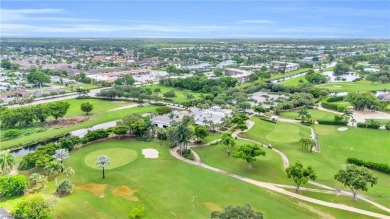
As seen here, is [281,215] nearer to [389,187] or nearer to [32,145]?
[389,187]

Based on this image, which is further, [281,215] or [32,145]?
[32,145]

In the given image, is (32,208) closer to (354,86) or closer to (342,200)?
(342,200)

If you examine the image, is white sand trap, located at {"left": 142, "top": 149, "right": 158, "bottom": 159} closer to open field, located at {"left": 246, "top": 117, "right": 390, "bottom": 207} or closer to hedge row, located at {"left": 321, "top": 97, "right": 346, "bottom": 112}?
open field, located at {"left": 246, "top": 117, "right": 390, "bottom": 207}

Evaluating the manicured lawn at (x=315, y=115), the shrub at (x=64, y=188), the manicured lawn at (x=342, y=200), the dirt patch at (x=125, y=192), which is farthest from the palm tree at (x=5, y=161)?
the manicured lawn at (x=315, y=115)

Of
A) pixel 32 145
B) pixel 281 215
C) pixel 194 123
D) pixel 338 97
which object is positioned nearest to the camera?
pixel 281 215

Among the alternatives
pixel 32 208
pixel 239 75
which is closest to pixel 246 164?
pixel 32 208

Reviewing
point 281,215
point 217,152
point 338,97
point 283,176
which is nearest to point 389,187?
point 283,176

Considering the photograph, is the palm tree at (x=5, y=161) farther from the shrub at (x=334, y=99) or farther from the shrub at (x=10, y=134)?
the shrub at (x=334, y=99)
